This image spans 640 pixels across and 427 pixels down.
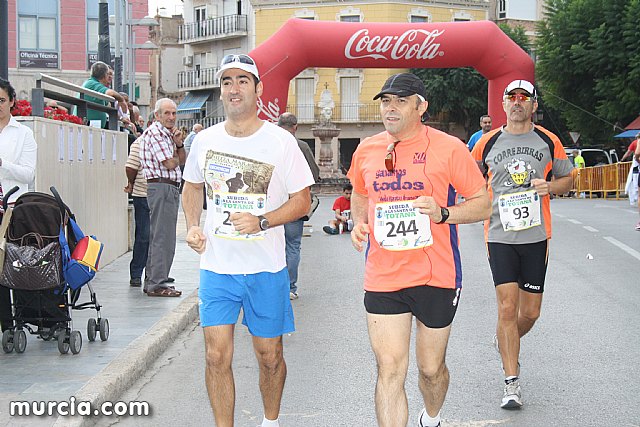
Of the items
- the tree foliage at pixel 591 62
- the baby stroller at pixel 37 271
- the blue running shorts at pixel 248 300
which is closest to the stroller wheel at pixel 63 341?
the baby stroller at pixel 37 271

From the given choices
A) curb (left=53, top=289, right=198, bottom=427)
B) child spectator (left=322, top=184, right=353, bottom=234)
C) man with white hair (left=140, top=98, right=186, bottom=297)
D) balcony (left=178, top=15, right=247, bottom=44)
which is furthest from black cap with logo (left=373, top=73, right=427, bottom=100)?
balcony (left=178, top=15, right=247, bottom=44)

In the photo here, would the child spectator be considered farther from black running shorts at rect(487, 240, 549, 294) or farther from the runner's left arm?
the runner's left arm

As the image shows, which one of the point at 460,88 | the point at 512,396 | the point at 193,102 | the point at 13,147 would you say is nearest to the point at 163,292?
the point at 13,147

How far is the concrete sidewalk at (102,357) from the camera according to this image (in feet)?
21.9

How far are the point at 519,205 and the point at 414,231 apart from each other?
1847 mm

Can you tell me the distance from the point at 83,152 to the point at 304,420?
7212 mm

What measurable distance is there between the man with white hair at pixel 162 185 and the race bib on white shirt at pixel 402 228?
555cm

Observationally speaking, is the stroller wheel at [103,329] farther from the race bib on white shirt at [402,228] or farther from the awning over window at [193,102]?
the awning over window at [193,102]

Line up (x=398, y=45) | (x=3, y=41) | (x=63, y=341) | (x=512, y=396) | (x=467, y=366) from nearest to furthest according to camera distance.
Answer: (x=512, y=396) < (x=63, y=341) < (x=467, y=366) < (x=3, y=41) < (x=398, y=45)

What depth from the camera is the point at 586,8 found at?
4259cm

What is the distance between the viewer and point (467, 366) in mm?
8219

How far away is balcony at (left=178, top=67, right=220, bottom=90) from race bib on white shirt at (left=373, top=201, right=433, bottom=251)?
70533 millimetres

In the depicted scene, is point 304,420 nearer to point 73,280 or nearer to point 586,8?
point 73,280

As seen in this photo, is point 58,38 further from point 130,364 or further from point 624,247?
point 130,364
